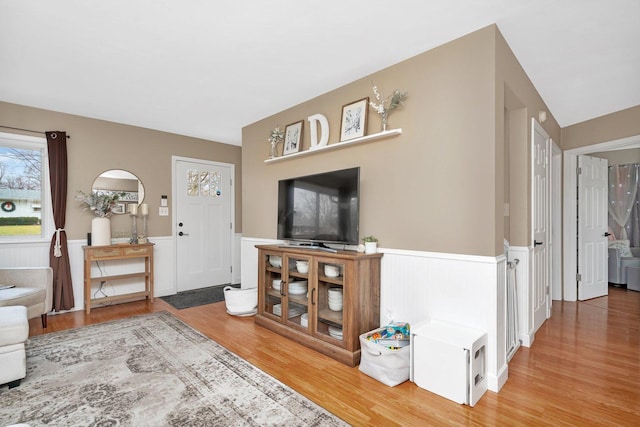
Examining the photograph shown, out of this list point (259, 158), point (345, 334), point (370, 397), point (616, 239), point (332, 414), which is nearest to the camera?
point (332, 414)

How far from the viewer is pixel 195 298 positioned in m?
4.36

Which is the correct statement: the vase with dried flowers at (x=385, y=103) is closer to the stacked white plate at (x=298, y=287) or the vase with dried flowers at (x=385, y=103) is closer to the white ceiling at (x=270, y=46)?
the white ceiling at (x=270, y=46)

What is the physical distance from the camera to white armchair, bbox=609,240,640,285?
4.89 metres

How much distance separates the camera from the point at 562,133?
4090 millimetres

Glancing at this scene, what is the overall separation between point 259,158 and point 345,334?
8.32 ft

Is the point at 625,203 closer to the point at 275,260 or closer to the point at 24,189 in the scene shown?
the point at 275,260

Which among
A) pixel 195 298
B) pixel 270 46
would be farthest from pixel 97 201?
pixel 270 46

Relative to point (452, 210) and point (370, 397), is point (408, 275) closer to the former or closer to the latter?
point (452, 210)

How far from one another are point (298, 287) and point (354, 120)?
5.38 feet

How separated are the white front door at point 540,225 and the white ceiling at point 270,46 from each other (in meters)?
0.57

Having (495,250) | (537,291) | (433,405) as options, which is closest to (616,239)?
(537,291)

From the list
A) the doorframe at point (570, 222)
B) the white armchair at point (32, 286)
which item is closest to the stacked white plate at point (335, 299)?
the white armchair at point (32, 286)

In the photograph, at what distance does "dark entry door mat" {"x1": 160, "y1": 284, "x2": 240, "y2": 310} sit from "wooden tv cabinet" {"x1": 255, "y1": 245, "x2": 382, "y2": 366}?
1.33m

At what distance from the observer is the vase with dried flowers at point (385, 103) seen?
8.20 feet
